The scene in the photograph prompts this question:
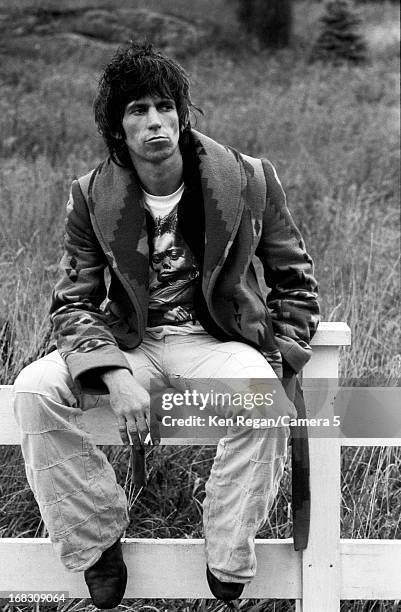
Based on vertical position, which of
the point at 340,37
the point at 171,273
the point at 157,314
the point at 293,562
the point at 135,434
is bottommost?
the point at 293,562

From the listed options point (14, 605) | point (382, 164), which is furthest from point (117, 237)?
point (382, 164)

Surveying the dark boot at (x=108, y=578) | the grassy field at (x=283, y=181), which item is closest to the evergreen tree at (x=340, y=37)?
the grassy field at (x=283, y=181)

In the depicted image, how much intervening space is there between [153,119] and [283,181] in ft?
13.5

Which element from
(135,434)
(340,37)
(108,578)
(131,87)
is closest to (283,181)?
(131,87)

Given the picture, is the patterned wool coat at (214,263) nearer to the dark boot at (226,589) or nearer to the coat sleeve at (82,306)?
the coat sleeve at (82,306)

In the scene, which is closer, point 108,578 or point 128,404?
point 128,404

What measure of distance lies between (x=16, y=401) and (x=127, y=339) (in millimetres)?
462

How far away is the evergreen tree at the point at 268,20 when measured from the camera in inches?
667

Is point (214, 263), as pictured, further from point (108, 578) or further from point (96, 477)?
point (108, 578)

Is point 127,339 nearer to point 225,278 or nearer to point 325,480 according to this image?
point 225,278

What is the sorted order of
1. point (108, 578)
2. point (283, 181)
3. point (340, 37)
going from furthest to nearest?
point (340, 37) → point (283, 181) → point (108, 578)

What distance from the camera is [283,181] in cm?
692

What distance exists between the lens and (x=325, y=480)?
278cm

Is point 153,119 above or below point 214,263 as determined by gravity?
above
